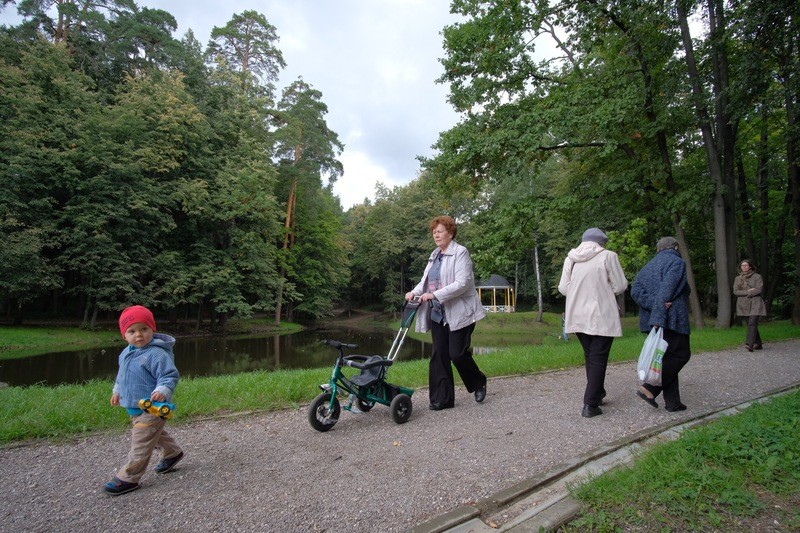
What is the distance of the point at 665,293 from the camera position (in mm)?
4336

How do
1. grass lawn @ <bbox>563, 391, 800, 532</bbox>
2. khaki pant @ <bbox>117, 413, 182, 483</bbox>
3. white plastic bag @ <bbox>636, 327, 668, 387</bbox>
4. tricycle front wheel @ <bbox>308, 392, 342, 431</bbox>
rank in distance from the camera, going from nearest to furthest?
grass lawn @ <bbox>563, 391, 800, 532</bbox> < khaki pant @ <bbox>117, 413, 182, 483</bbox> < tricycle front wheel @ <bbox>308, 392, 342, 431</bbox> < white plastic bag @ <bbox>636, 327, 668, 387</bbox>

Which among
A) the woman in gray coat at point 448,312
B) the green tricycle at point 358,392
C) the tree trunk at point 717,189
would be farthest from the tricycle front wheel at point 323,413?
the tree trunk at point 717,189

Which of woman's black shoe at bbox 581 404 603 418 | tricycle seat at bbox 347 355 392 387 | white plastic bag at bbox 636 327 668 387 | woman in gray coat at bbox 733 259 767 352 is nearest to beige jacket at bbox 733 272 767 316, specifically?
woman in gray coat at bbox 733 259 767 352

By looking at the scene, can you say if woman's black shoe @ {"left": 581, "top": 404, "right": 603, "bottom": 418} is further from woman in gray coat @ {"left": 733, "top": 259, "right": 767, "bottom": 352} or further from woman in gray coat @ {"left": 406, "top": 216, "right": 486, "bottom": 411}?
woman in gray coat @ {"left": 733, "top": 259, "right": 767, "bottom": 352}

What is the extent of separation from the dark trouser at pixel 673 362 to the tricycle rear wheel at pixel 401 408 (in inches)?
97.6

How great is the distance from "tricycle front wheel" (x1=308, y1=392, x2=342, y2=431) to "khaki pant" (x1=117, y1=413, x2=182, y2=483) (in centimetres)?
115

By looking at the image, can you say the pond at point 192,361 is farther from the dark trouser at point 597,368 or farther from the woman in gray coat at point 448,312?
the dark trouser at point 597,368

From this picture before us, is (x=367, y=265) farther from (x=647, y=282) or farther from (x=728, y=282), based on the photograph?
(x=647, y=282)

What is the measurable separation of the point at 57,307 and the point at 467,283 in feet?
103

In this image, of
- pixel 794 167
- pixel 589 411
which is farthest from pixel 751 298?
pixel 794 167

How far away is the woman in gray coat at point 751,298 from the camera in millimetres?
8398

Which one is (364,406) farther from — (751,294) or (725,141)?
(725,141)

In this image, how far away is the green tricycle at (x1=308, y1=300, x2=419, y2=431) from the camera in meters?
3.85

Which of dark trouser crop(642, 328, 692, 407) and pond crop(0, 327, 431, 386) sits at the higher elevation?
dark trouser crop(642, 328, 692, 407)
